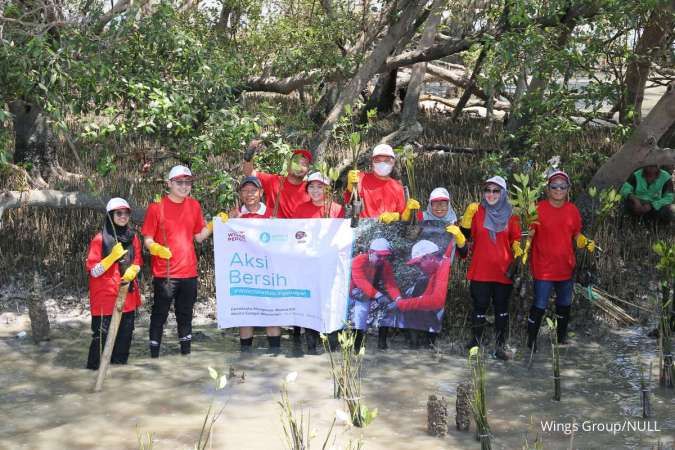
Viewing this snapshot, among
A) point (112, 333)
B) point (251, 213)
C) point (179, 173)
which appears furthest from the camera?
point (251, 213)

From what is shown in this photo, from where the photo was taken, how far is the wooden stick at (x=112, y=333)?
721cm

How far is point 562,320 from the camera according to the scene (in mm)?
8281

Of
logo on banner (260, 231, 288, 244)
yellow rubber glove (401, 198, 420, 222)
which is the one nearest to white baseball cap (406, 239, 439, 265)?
yellow rubber glove (401, 198, 420, 222)

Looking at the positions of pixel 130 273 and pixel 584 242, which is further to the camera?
pixel 584 242

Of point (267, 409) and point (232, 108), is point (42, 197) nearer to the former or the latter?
point (232, 108)

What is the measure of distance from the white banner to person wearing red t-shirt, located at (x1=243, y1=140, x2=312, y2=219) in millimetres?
306

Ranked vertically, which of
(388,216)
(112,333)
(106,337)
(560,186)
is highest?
(560,186)

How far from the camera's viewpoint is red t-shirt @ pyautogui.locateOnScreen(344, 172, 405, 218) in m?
8.27

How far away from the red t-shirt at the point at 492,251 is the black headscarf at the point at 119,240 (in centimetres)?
270

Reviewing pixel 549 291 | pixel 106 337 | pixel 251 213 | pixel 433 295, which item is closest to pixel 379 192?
pixel 433 295

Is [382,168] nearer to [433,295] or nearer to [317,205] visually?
[317,205]

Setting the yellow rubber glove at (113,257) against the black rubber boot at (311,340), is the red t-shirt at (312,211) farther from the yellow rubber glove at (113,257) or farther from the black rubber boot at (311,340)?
the yellow rubber glove at (113,257)

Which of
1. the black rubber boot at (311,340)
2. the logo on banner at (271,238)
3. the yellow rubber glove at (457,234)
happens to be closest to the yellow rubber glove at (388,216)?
the yellow rubber glove at (457,234)

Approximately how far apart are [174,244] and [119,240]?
43 cm
